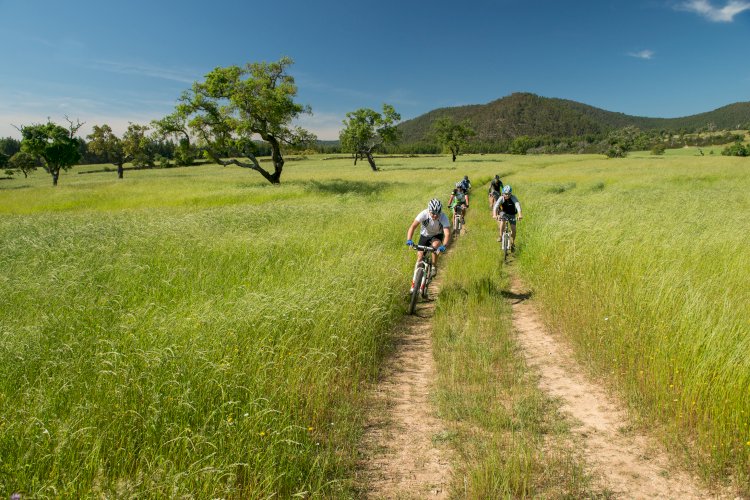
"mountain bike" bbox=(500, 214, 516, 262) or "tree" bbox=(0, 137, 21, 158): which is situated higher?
"tree" bbox=(0, 137, 21, 158)

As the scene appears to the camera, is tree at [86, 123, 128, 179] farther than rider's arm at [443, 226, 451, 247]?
Yes

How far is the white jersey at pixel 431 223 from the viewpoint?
8148 millimetres

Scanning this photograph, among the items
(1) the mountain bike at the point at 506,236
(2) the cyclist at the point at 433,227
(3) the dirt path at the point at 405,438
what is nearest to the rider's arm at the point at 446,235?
(2) the cyclist at the point at 433,227

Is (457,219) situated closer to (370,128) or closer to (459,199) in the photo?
(459,199)

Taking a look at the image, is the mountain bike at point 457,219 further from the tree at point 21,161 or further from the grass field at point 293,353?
the tree at point 21,161

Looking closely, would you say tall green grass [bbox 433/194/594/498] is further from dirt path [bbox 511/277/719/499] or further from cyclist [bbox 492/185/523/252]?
cyclist [bbox 492/185/523/252]

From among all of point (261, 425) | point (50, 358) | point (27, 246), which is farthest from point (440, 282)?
point (27, 246)

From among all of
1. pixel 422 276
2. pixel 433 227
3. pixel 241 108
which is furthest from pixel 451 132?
pixel 422 276

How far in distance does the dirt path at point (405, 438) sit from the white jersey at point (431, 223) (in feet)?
10.00

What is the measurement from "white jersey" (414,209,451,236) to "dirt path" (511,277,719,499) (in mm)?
3141

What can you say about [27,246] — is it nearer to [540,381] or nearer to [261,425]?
[261,425]

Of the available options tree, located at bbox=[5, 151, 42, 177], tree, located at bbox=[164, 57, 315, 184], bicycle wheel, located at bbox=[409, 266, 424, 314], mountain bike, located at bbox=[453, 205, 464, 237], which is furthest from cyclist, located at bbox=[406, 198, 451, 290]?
tree, located at bbox=[5, 151, 42, 177]

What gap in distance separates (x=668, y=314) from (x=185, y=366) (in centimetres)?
591

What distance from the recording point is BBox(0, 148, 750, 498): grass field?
307 cm
